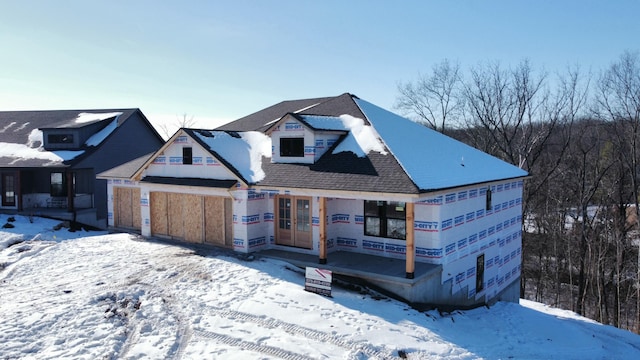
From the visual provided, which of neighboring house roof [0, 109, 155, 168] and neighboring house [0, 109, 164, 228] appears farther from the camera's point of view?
neighboring house roof [0, 109, 155, 168]

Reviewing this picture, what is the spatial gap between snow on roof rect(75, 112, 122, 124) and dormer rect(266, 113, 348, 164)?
1752 centimetres

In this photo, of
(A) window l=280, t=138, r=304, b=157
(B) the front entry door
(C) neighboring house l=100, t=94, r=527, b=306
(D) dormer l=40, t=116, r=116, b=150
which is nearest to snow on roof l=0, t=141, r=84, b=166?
(D) dormer l=40, t=116, r=116, b=150

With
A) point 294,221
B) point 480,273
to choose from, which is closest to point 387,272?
point 294,221

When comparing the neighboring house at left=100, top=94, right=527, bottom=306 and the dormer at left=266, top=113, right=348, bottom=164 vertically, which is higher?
the dormer at left=266, top=113, right=348, bottom=164

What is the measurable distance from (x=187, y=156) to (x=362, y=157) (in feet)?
23.1

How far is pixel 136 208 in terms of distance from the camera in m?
22.8

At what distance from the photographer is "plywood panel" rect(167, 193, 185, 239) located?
763 inches

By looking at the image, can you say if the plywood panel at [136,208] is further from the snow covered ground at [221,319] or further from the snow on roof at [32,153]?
the snow on roof at [32,153]

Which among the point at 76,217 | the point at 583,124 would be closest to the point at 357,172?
the point at 76,217

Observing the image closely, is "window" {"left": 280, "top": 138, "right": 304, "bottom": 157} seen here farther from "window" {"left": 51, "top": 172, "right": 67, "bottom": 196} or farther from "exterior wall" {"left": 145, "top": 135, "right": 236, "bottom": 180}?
"window" {"left": 51, "top": 172, "right": 67, "bottom": 196}

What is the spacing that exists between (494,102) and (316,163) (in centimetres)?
2223

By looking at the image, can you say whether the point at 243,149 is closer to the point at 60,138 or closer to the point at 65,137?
the point at 65,137

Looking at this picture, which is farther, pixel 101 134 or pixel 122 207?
pixel 101 134

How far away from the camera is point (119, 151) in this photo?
30.3 meters
